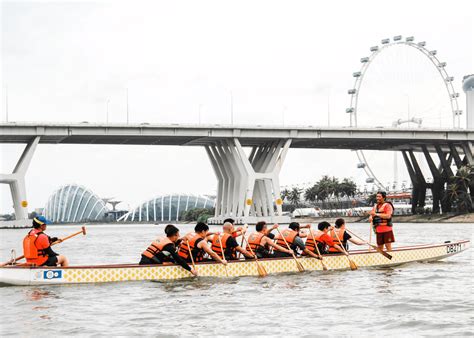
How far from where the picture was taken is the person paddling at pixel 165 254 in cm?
2009

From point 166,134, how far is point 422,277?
72580mm

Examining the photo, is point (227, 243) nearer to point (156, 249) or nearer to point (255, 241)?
point (255, 241)

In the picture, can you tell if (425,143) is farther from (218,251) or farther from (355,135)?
(218,251)

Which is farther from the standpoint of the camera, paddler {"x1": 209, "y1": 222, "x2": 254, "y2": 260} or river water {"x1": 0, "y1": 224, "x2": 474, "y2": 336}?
paddler {"x1": 209, "y1": 222, "x2": 254, "y2": 260}

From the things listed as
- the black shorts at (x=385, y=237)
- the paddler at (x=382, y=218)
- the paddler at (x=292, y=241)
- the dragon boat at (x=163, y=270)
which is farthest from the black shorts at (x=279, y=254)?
the black shorts at (x=385, y=237)

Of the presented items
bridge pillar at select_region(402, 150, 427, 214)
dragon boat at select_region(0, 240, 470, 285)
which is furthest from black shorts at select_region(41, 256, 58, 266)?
bridge pillar at select_region(402, 150, 427, 214)

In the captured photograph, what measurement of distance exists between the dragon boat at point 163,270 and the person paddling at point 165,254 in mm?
259

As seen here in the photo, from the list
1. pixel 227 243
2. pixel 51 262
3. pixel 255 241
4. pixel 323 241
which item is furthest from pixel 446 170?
pixel 51 262

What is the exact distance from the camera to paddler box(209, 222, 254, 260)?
70.3 feet

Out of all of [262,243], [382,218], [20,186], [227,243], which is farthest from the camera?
[20,186]

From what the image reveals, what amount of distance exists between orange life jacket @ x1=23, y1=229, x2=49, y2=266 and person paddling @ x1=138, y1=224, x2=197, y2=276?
284 cm

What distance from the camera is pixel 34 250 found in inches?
759

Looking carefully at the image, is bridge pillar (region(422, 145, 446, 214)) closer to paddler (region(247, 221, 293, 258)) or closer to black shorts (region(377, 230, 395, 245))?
black shorts (region(377, 230, 395, 245))

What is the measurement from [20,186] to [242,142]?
112 feet
